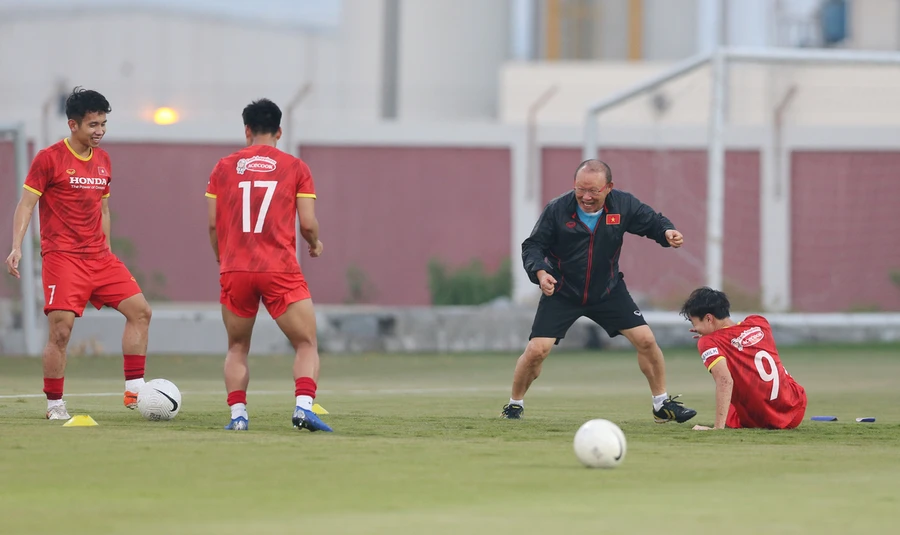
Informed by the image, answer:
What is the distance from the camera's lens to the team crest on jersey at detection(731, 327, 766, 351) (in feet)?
27.6

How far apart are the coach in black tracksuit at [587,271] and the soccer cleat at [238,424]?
6.85ft

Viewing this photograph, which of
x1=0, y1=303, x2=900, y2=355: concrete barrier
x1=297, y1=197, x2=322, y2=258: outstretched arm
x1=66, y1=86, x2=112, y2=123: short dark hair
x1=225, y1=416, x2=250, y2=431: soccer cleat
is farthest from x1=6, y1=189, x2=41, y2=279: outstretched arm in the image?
x1=0, y1=303, x2=900, y2=355: concrete barrier

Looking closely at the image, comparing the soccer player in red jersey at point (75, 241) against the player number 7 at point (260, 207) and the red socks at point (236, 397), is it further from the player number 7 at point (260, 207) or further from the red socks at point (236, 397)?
the player number 7 at point (260, 207)

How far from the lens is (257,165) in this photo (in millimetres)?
7812

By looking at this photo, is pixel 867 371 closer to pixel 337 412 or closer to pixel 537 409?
pixel 537 409

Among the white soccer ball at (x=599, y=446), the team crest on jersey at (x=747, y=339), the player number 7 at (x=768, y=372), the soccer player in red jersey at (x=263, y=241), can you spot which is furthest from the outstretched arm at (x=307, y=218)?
the player number 7 at (x=768, y=372)

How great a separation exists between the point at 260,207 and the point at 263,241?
0.20 metres

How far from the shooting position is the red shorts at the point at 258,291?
7.84 metres

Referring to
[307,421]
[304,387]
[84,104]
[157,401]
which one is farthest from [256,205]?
[84,104]

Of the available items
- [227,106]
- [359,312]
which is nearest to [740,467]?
[359,312]

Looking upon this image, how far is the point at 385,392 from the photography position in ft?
40.5

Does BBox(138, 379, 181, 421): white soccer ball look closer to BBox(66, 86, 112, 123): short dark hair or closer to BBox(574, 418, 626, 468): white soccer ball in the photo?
BBox(66, 86, 112, 123): short dark hair

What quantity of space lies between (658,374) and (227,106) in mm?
24695

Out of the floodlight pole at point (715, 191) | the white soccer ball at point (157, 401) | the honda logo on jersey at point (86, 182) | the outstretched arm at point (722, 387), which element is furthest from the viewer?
the floodlight pole at point (715, 191)
